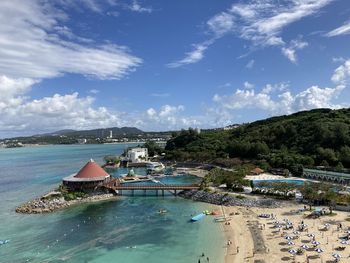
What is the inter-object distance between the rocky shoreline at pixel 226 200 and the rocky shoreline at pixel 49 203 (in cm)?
1543

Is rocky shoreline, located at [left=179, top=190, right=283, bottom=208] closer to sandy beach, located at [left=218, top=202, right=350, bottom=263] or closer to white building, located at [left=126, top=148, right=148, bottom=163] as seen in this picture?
sandy beach, located at [left=218, top=202, right=350, bottom=263]

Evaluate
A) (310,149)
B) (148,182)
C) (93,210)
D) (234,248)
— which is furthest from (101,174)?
(310,149)

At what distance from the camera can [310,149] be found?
80.4 metres

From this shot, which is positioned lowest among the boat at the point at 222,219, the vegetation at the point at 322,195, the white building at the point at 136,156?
the boat at the point at 222,219

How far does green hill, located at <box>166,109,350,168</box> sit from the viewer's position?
74312mm

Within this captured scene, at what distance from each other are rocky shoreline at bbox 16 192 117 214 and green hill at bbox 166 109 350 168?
4036 cm

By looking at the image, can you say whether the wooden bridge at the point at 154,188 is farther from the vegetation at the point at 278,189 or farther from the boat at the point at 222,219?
the boat at the point at 222,219

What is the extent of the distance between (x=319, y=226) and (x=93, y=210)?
3054 centimetres

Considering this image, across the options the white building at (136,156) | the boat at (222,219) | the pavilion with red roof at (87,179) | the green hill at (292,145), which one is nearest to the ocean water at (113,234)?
the boat at (222,219)

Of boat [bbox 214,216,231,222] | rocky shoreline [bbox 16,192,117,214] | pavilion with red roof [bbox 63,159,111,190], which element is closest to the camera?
boat [bbox 214,216,231,222]

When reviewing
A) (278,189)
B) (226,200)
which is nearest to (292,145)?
(278,189)

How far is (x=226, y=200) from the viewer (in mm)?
53281

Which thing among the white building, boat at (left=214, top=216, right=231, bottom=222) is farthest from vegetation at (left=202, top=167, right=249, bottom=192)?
the white building

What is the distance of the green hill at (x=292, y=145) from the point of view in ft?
244
